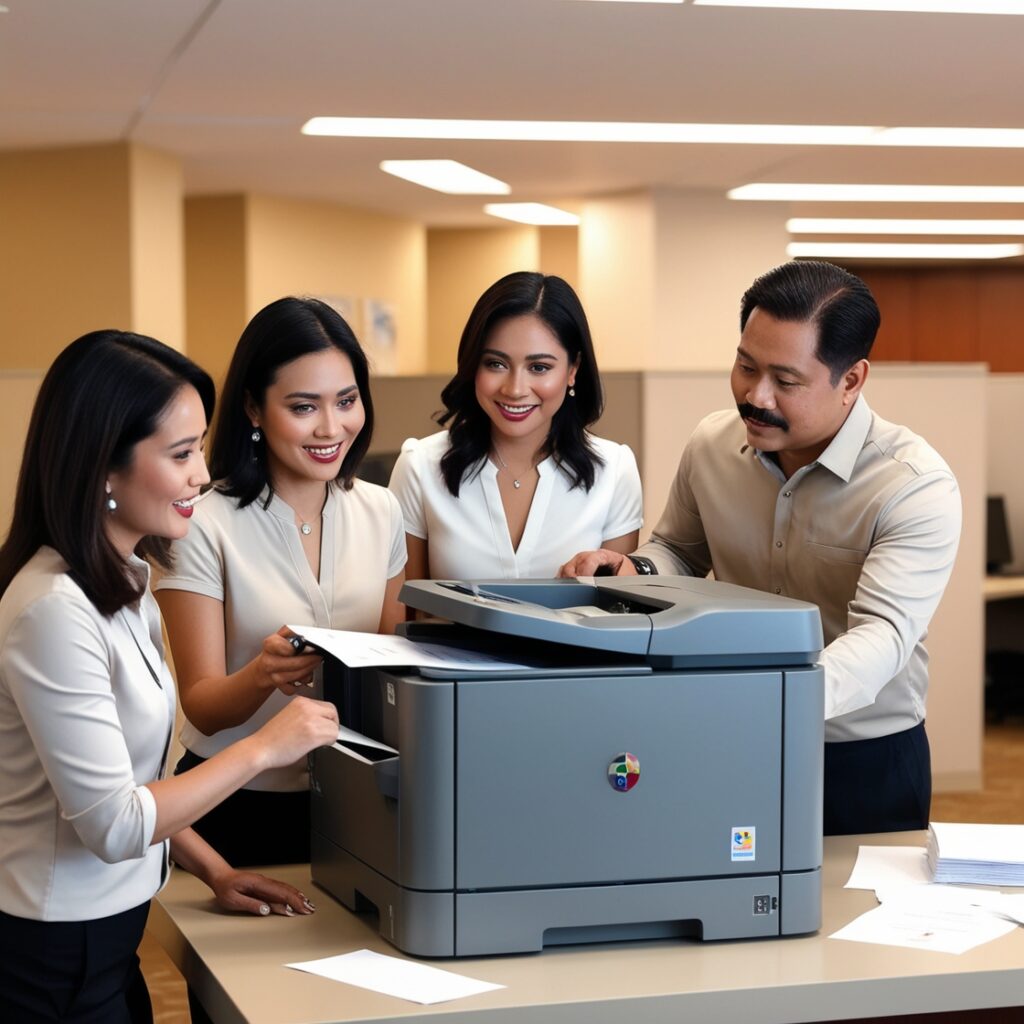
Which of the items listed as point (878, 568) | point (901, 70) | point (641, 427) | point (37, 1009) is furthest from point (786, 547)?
point (901, 70)

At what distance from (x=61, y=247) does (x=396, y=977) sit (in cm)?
647

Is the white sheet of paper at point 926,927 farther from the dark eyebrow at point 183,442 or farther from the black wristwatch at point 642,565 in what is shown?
the dark eyebrow at point 183,442

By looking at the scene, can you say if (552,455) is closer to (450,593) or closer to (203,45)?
(450,593)

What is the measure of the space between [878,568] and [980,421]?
4.05 meters

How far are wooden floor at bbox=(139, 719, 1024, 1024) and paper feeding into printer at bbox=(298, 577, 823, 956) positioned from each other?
2345mm

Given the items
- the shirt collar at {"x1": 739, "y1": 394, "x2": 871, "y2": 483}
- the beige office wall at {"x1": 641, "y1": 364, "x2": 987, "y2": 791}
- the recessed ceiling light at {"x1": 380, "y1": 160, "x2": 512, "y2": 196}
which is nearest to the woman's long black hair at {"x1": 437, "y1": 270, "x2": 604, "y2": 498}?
the shirt collar at {"x1": 739, "y1": 394, "x2": 871, "y2": 483}

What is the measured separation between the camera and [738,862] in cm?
159

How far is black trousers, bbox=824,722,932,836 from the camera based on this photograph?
2221mm

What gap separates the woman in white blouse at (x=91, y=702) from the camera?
4.73 ft

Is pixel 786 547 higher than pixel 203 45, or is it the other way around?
pixel 203 45

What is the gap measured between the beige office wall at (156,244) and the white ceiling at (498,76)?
175 mm

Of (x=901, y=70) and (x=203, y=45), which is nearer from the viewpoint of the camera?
(x=203, y=45)

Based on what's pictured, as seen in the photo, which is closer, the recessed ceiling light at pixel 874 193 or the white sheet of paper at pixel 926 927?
the white sheet of paper at pixel 926 927

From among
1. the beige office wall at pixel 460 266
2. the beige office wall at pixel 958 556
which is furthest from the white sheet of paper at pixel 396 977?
the beige office wall at pixel 460 266
